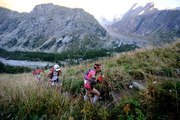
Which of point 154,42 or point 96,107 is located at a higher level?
point 154,42

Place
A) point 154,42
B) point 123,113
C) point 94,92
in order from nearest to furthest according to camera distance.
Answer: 1. point 123,113
2. point 94,92
3. point 154,42

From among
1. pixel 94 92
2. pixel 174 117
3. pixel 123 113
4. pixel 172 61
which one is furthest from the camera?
pixel 172 61

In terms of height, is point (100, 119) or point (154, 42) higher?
point (154, 42)

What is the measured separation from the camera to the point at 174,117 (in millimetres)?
4184

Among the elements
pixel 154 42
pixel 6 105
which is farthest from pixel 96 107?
pixel 154 42

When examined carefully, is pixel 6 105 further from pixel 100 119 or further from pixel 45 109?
pixel 100 119

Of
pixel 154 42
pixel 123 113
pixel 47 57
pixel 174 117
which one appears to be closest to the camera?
pixel 174 117

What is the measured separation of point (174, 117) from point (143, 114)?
0.62 meters

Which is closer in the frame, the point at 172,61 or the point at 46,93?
the point at 46,93

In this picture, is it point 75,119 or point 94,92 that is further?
point 94,92

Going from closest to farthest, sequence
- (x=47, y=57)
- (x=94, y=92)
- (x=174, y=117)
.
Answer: (x=174, y=117) < (x=94, y=92) < (x=47, y=57)

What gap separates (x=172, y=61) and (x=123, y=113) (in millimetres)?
4867

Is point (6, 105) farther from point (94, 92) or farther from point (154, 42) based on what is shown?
point (154, 42)

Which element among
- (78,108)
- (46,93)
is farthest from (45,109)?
(78,108)
